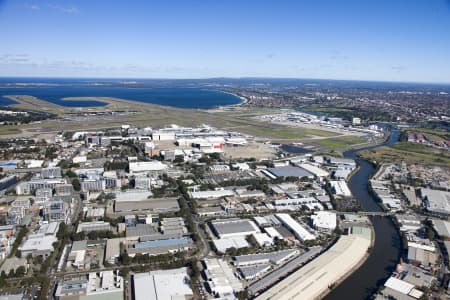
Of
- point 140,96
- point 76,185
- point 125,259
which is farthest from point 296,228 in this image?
point 140,96

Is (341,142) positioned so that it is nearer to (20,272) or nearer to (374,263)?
(374,263)

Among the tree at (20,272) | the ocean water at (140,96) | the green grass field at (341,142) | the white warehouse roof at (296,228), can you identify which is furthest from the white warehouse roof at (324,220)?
the ocean water at (140,96)

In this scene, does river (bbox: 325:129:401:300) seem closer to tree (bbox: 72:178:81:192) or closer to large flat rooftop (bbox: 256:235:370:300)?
large flat rooftop (bbox: 256:235:370:300)

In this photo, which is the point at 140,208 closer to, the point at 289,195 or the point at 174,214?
the point at 174,214

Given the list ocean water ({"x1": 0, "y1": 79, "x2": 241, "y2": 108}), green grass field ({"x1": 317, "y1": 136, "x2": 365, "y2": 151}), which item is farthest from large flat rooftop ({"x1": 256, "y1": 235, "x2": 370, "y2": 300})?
ocean water ({"x1": 0, "y1": 79, "x2": 241, "y2": 108})

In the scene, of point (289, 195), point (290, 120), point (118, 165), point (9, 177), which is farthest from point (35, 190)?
point (290, 120)

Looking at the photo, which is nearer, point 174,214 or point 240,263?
point 240,263

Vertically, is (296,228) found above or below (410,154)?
below

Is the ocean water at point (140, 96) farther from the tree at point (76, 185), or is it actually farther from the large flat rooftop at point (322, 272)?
the large flat rooftop at point (322, 272)

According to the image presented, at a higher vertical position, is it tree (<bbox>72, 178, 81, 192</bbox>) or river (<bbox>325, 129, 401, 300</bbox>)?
tree (<bbox>72, 178, 81, 192</bbox>)

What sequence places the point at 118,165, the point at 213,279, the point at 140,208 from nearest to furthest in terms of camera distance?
the point at 213,279
the point at 140,208
the point at 118,165

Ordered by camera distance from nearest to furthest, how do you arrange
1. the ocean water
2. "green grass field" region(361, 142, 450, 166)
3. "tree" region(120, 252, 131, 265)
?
"tree" region(120, 252, 131, 265) → "green grass field" region(361, 142, 450, 166) → the ocean water
